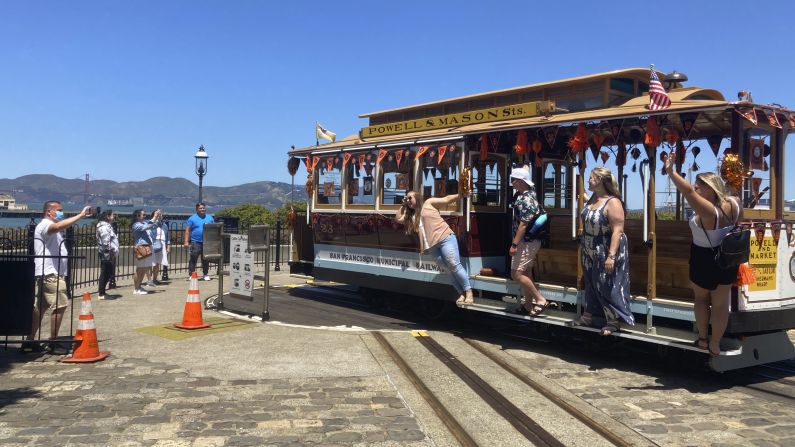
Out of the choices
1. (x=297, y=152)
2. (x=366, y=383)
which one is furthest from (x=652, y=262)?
(x=297, y=152)

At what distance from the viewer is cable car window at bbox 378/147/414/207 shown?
993 centimetres

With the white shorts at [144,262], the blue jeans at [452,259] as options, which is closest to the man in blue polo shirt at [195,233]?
the white shorts at [144,262]

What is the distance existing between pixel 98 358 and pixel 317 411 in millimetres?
3175

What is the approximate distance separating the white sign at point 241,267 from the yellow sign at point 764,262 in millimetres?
6773

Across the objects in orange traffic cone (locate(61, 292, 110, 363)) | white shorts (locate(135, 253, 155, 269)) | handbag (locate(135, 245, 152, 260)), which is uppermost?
handbag (locate(135, 245, 152, 260))

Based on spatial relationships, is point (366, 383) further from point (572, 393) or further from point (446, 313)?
point (446, 313)

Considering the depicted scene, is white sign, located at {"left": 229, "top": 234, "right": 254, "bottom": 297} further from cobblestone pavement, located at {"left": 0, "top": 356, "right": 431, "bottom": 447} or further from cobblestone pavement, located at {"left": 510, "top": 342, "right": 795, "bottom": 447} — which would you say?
cobblestone pavement, located at {"left": 510, "top": 342, "right": 795, "bottom": 447}

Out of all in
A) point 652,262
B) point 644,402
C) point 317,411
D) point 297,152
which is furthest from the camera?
point 297,152

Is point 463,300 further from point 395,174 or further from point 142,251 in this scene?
point 142,251

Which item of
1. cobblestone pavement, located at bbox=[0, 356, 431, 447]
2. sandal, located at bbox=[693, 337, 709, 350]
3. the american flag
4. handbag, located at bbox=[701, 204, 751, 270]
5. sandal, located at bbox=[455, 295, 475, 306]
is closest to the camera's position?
cobblestone pavement, located at bbox=[0, 356, 431, 447]

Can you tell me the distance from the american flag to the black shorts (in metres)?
1.55

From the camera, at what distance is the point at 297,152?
1231 centimetres

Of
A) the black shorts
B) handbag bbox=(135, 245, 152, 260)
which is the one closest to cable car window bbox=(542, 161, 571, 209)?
the black shorts

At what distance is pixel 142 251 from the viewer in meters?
12.1
